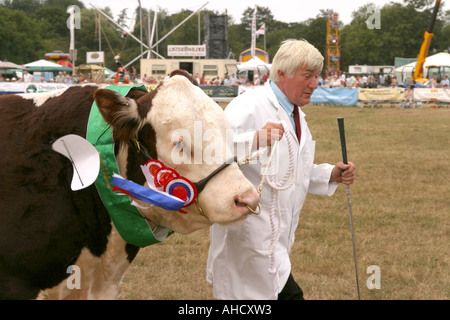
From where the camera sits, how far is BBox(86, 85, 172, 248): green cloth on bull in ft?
8.07

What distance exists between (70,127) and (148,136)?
38 centimetres

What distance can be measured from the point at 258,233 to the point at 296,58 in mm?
1155

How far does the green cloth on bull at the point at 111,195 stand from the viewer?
246cm

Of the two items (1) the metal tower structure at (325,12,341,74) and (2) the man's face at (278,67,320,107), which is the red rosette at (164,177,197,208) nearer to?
(2) the man's face at (278,67,320,107)

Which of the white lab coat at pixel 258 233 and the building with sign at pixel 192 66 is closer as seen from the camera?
the white lab coat at pixel 258 233

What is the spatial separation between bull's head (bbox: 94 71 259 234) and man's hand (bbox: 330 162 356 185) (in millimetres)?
1503

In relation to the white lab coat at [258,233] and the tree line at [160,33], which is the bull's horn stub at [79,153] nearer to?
the white lab coat at [258,233]

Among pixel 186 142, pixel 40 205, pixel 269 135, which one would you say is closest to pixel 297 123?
pixel 269 135

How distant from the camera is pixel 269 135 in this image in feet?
9.52

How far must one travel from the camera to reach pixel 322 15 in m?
64.9

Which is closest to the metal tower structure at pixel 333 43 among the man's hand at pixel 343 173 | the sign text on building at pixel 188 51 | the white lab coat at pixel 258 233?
the sign text on building at pixel 188 51

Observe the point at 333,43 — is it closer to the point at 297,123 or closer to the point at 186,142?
the point at 297,123
